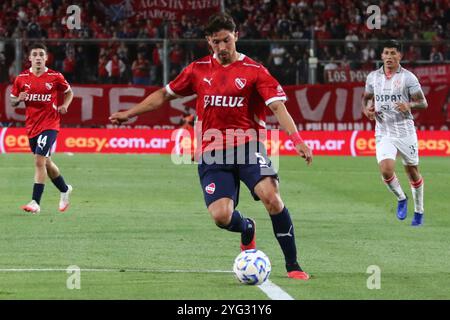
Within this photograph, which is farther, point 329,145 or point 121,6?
point 121,6

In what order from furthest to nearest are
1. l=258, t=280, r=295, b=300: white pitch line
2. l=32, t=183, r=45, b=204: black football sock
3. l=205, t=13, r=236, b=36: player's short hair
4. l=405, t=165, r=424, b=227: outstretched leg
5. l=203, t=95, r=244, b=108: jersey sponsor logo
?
l=32, t=183, r=45, b=204: black football sock → l=405, t=165, r=424, b=227: outstretched leg → l=203, t=95, r=244, b=108: jersey sponsor logo → l=205, t=13, r=236, b=36: player's short hair → l=258, t=280, r=295, b=300: white pitch line

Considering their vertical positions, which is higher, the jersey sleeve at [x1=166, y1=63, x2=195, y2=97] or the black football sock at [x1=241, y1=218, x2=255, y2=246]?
the jersey sleeve at [x1=166, y1=63, x2=195, y2=97]

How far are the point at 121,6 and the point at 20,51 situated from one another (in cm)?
673

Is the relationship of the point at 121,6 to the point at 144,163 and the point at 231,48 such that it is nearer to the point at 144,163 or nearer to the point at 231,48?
the point at 144,163

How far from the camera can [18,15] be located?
36.5 metres

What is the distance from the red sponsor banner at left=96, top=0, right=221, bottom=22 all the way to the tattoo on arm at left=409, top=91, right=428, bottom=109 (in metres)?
22.1

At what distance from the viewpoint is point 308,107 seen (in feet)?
110

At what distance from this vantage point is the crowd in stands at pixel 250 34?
32.7m

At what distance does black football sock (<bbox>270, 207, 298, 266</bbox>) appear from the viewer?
10461 mm

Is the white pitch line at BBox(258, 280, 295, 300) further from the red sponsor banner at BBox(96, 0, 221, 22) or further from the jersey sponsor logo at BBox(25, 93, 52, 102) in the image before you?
the red sponsor banner at BBox(96, 0, 221, 22)

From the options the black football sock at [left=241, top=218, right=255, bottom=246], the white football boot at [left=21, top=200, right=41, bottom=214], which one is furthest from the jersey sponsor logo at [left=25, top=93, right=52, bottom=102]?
the black football sock at [left=241, top=218, right=255, bottom=246]

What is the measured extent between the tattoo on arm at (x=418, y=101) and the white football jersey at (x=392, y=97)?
2.3 inches

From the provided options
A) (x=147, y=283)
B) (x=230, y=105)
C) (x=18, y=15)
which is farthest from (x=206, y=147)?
(x=18, y=15)

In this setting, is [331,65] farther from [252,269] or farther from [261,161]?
[252,269]
